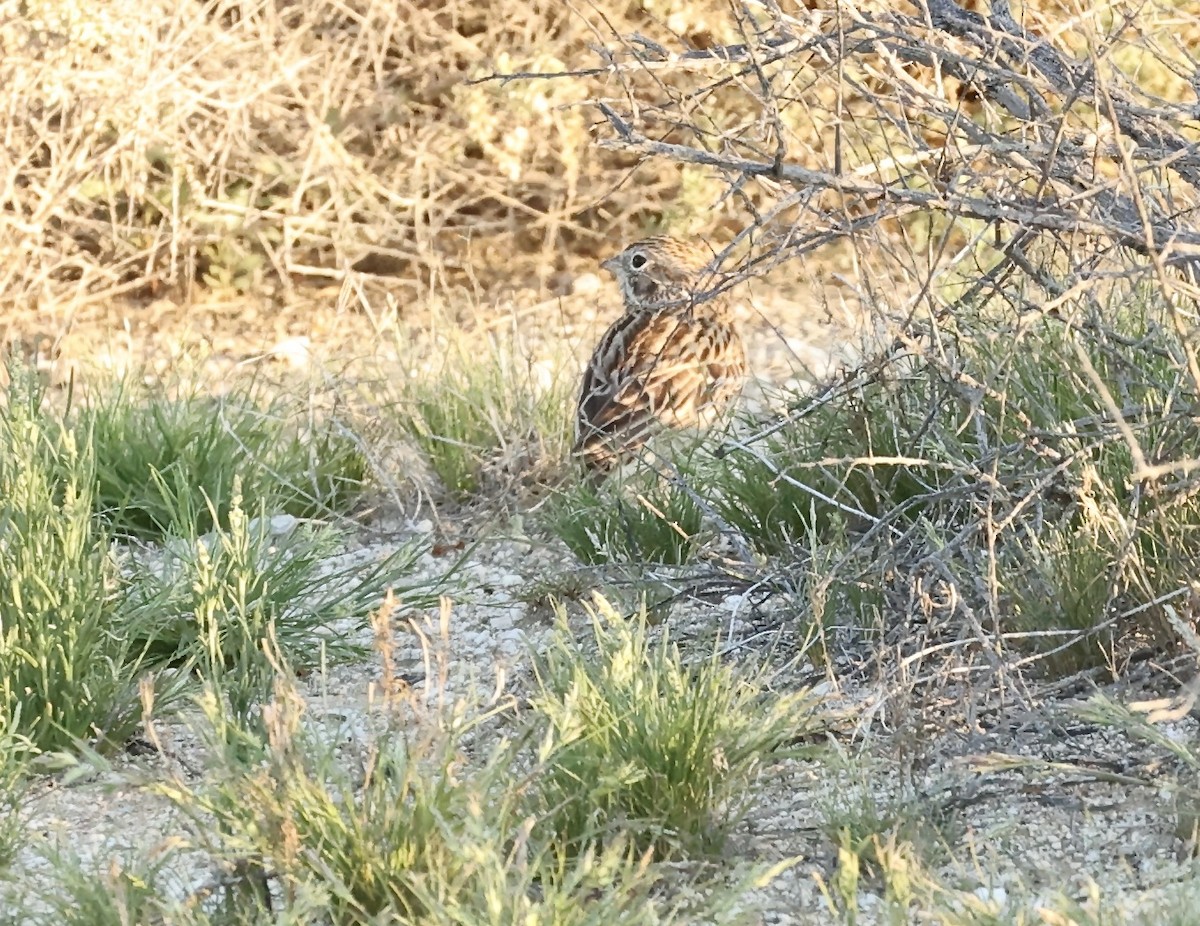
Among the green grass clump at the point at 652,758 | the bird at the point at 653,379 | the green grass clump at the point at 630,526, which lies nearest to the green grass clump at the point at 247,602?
the green grass clump at the point at 630,526

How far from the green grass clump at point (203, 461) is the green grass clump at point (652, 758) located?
1.91 metres

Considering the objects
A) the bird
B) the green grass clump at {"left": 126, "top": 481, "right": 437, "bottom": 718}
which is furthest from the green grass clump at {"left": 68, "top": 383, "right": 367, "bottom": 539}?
the bird

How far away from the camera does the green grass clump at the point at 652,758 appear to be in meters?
2.69

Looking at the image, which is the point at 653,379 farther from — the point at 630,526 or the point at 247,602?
the point at 247,602

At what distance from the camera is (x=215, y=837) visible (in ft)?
8.93

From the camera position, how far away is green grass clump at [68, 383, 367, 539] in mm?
4695

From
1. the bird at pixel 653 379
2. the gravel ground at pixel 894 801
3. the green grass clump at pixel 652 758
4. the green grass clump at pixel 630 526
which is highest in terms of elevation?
the green grass clump at pixel 652 758

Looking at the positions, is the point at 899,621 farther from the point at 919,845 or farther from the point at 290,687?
the point at 290,687

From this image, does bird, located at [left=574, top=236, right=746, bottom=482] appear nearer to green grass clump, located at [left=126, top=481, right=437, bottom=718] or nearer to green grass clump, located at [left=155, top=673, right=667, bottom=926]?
green grass clump, located at [left=126, top=481, right=437, bottom=718]

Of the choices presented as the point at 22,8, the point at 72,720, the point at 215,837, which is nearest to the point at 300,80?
the point at 22,8

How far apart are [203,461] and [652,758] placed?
245 centimetres

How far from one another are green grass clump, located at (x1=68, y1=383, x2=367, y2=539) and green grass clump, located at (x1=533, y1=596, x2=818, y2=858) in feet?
6.25

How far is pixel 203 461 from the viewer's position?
4.84 metres

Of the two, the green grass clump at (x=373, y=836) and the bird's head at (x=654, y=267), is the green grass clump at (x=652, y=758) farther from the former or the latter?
the bird's head at (x=654, y=267)
